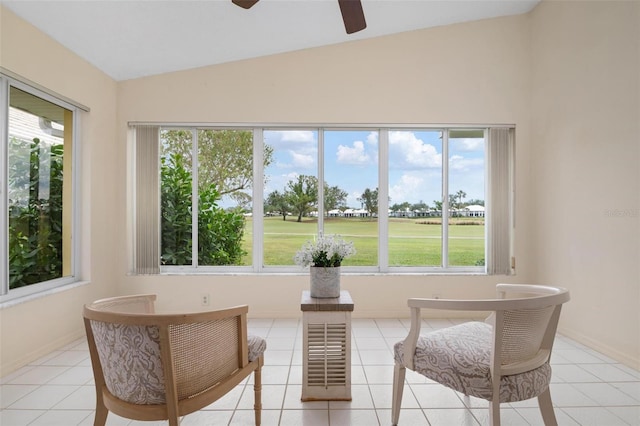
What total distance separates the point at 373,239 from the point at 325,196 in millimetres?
766

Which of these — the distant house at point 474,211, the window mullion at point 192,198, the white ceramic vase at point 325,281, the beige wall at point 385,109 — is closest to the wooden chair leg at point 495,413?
the white ceramic vase at point 325,281

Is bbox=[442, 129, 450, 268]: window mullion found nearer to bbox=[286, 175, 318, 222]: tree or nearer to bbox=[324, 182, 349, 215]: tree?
bbox=[324, 182, 349, 215]: tree

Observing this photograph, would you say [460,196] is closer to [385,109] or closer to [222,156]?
[385,109]

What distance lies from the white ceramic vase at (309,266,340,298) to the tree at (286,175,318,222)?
2.05 m

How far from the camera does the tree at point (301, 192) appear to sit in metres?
4.52

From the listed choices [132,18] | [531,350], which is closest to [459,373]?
[531,350]

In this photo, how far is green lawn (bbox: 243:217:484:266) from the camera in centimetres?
452

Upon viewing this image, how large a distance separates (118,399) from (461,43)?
4546 millimetres

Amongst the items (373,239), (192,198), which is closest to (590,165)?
(373,239)

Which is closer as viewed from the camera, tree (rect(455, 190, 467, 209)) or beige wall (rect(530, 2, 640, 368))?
beige wall (rect(530, 2, 640, 368))

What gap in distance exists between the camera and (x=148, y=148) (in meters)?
4.35

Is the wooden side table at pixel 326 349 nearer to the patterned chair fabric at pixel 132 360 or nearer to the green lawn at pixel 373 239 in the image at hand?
the patterned chair fabric at pixel 132 360

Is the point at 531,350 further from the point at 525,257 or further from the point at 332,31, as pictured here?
the point at 332,31

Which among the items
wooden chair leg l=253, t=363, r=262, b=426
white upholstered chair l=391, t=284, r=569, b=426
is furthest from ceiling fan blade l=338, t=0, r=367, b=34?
wooden chair leg l=253, t=363, r=262, b=426
